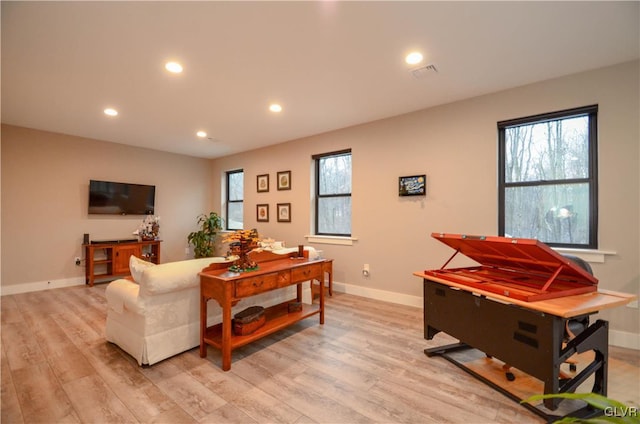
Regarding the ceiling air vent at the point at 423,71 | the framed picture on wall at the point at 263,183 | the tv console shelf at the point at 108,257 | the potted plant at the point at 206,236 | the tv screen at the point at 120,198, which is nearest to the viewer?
the ceiling air vent at the point at 423,71

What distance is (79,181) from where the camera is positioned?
5.18 meters

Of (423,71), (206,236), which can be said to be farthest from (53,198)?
(423,71)

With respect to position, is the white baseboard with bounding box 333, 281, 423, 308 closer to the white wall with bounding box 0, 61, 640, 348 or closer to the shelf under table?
the white wall with bounding box 0, 61, 640, 348

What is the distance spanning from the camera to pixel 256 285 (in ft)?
8.36

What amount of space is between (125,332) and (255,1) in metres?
2.85

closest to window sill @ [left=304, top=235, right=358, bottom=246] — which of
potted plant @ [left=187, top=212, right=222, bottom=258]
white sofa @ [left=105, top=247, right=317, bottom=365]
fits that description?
white sofa @ [left=105, top=247, right=317, bottom=365]

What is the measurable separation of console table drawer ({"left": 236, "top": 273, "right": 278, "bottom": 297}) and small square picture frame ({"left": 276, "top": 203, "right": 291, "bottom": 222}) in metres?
2.74

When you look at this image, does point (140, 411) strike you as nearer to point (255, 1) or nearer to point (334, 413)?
point (334, 413)

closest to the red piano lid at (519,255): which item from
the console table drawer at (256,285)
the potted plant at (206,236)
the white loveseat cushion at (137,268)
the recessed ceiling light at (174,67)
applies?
the console table drawer at (256,285)

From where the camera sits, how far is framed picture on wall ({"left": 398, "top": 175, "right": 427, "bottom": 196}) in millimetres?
3850

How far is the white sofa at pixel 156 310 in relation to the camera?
2.37 m

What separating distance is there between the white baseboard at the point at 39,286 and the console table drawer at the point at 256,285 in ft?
14.7

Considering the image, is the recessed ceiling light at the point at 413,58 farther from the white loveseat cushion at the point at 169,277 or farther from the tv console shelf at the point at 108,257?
the tv console shelf at the point at 108,257

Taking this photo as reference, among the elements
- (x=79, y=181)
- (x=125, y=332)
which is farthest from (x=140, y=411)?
(x=79, y=181)
